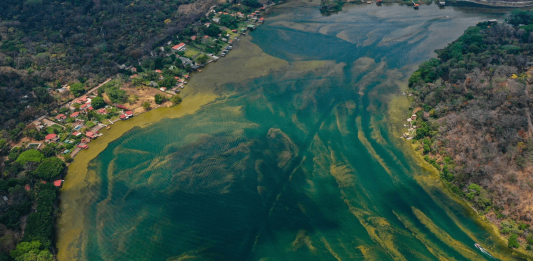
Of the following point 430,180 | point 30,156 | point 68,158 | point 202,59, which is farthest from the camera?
point 202,59

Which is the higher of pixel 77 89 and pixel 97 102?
pixel 77 89

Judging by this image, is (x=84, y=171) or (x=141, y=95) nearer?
(x=84, y=171)

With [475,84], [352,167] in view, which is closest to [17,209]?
[352,167]

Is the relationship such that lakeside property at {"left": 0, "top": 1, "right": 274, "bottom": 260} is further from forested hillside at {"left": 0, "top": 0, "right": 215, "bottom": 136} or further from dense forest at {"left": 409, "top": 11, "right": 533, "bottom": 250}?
dense forest at {"left": 409, "top": 11, "right": 533, "bottom": 250}

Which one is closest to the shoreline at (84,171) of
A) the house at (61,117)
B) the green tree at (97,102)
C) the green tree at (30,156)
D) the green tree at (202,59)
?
the green tree at (30,156)

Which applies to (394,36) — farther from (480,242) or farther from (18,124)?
(18,124)

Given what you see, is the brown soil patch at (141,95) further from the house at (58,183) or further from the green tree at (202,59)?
the house at (58,183)

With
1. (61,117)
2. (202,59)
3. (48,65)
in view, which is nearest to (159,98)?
(202,59)

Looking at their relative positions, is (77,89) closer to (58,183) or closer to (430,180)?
(58,183)
